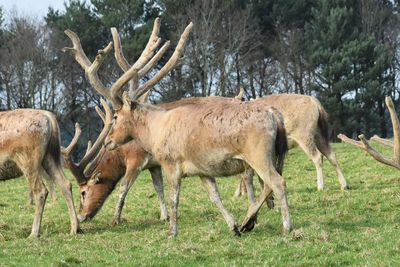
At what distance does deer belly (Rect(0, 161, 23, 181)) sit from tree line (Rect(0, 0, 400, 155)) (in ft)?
117

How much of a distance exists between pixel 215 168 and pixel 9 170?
3.77 m

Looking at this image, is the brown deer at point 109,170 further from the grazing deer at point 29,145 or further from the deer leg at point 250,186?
the deer leg at point 250,186

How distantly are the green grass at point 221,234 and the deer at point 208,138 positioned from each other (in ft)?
2.15

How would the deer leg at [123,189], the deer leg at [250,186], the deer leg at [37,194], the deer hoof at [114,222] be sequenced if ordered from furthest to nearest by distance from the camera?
the deer leg at [123,189], the deer hoof at [114,222], the deer leg at [250,186], the deer leg at [37,194]

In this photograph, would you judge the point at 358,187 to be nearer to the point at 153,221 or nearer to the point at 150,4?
the point at 153,221

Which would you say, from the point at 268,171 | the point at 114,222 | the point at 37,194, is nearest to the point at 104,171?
the point at 114,222

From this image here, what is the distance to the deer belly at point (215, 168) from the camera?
10.9 metres

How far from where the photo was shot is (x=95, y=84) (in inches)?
498

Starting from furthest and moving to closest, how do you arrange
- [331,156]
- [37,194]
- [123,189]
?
[331,156] → [123,189] → [37,194]

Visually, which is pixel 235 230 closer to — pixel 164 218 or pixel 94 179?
pixel 164 218

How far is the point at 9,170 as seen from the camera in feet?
40.8

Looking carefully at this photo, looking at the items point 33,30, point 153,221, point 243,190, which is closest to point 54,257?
point 153,221

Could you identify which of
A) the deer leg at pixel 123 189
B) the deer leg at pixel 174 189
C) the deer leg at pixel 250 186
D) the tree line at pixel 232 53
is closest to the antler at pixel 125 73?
the deer leg at pixel 123 189

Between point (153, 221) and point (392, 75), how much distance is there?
40.5 m
